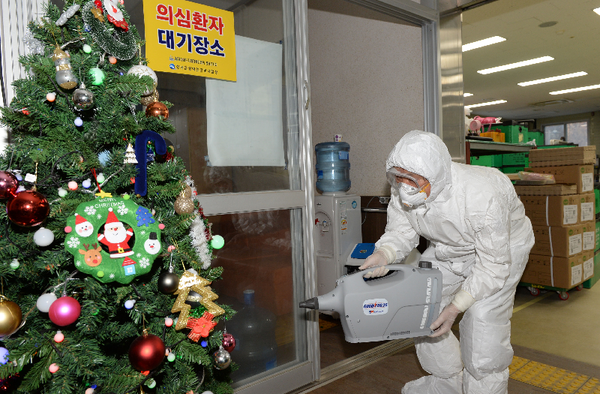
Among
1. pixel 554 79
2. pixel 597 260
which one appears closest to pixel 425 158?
pixel 597 260

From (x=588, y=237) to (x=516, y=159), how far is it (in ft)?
3.26

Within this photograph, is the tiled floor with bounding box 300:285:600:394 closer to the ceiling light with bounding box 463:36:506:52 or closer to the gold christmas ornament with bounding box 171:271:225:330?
the gold christmas ornament with bounding box 171:271:225:330

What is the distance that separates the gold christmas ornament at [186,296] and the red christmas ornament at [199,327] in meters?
0.02

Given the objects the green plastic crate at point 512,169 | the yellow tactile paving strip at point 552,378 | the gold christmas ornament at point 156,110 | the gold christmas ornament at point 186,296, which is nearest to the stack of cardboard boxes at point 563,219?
the green plastic crate at point 512,169

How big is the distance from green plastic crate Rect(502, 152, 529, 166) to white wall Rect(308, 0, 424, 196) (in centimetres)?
181

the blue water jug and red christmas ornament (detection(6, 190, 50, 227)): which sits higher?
the blue water jug

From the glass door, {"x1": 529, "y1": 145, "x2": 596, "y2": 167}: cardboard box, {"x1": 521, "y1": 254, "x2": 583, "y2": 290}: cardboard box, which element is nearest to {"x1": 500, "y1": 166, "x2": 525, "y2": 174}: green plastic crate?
{"x1": 529, "y1": 145, "x2": 596, "y2": 167}: cardboard box

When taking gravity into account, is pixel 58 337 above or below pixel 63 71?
below

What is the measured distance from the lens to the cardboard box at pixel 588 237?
3.81 m

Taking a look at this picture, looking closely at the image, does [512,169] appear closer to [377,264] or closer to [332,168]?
[332,168]

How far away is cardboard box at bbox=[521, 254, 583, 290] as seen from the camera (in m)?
3.61

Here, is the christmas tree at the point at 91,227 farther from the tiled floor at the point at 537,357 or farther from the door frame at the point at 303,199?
→ the tiled floor at the point at 537,357

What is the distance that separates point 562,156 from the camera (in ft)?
12.6

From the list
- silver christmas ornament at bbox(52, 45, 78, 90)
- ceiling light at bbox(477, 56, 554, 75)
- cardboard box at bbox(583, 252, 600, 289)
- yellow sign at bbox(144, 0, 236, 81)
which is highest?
ceiling light at bbox(477, 56, 554, 75)
